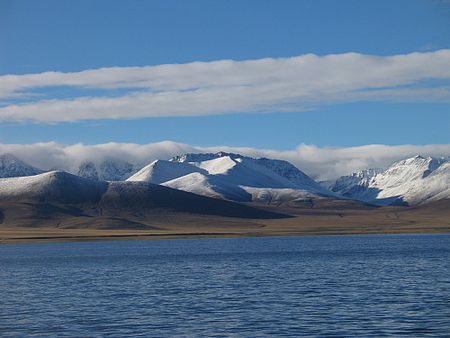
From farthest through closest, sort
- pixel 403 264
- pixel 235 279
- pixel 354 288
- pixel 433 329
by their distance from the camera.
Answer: pixel 403 264
pixel 235 279
pixel 354 288
pixel 433 329

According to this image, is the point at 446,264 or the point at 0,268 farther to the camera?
the point at 0,268

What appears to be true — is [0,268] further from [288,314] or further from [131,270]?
[288,314]

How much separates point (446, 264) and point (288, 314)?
37.6 m

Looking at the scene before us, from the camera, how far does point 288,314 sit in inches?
1823

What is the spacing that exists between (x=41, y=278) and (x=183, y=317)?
109 ft

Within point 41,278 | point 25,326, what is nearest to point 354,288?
point 25,326

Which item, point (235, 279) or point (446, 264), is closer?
point (235, 279)

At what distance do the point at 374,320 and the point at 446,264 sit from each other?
38783 mm

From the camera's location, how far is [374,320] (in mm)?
43406

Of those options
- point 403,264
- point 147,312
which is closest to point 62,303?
point 147,312

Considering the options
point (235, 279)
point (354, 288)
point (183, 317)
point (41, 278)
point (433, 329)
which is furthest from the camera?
point (41, 278)

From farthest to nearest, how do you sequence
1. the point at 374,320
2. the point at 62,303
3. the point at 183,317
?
1. the point at 62,303
2. the point at 183,317
3. the point at 374,320

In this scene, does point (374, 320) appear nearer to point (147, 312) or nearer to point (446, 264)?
point (147, 312)

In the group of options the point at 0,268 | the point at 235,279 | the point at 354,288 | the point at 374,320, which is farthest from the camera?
the point at 0,268
